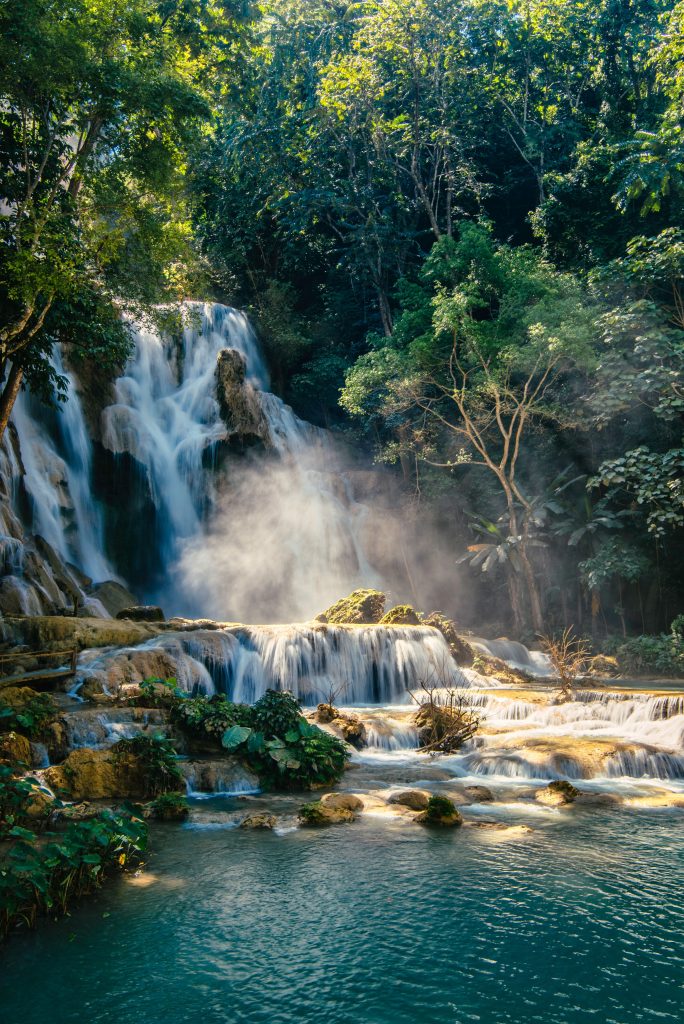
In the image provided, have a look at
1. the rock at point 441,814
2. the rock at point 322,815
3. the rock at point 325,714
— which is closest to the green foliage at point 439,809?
the rock at point 441,814

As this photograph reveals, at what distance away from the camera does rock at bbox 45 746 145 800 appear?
8781 mm

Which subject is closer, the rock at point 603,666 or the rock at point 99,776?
the rock at point 99,776

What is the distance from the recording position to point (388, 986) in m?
4.84

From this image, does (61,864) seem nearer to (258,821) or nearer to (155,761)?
(258,821)

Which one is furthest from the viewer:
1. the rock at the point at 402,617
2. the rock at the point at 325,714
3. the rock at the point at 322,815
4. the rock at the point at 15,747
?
the rock at the point at 402,617

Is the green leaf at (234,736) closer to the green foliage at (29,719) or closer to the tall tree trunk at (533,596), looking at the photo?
the green foliage at (29,719)

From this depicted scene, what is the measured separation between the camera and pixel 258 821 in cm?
812

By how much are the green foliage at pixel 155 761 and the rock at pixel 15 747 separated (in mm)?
1105

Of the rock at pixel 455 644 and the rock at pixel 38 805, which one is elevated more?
the rock at pixel 455 644

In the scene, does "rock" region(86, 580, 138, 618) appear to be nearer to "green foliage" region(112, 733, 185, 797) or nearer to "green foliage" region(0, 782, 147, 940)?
Answer: "green foliage" region(112, 733, 185, 797)

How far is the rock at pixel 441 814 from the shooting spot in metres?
8.07

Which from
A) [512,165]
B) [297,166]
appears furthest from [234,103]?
[512,165]

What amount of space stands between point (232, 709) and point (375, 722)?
2815 millimetres

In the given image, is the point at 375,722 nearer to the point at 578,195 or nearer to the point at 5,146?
the point at 5,146
